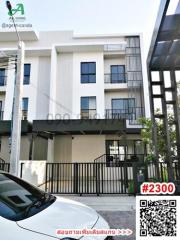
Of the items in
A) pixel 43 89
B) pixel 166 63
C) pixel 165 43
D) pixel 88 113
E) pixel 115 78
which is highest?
pixel 115 78

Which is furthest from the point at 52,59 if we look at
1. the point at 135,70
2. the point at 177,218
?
the point at 177,218

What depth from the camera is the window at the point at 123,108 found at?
16219 millimetres

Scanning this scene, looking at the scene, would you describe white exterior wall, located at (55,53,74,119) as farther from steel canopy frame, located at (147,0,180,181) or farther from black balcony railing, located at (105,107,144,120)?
steel canopy frame, located at (147,0,180,181)

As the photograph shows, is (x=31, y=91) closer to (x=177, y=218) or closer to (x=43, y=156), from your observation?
(x=43, y=156)

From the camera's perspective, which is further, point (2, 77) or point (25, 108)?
point (2, 77)

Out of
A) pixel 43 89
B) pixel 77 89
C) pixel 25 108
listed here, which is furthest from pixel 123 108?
pixel 25 108

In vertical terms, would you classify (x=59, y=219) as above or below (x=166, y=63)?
below

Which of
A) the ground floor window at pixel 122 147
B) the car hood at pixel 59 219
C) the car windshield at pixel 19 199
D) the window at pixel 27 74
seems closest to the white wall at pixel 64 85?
the window at pixel 27 74

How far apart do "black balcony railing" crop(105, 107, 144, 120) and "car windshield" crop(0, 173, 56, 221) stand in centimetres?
1308

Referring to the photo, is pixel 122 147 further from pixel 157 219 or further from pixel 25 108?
pixel 157 219

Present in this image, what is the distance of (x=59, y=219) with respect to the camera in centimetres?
237

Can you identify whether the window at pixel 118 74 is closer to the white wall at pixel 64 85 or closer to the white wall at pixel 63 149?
the white wall at pixel 64 85

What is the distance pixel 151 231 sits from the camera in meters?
3.33

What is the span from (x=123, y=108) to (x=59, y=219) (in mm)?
14608
